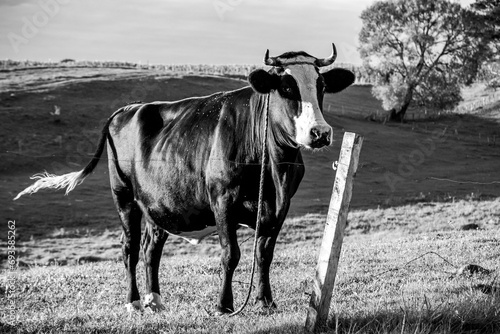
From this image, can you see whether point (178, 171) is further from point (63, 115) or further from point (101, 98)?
point (101, 98)

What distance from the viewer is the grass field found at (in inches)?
250

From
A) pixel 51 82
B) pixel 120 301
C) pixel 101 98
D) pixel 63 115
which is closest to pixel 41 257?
pixel 120 301

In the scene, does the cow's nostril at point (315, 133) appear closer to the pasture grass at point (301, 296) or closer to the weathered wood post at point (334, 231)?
the weathered wood post at point (334, 231)

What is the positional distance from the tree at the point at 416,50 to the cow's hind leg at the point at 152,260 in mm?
52255

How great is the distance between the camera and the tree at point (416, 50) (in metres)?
58.2

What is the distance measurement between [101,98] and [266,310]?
45840mm

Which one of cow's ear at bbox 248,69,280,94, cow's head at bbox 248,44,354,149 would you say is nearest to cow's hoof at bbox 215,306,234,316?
cow's head at bbox 248,44,354,149

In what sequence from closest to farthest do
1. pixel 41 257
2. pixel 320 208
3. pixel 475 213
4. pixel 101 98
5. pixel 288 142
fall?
pixel 288 142 → pixel 41 257 → pixel 475 213 → pixel 320 208 → pixel 101 98

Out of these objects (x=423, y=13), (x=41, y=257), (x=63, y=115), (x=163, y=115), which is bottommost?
(x=41, y=257)

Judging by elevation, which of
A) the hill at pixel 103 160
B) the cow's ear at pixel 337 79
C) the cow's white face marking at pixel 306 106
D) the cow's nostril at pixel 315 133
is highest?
the cow's ear at pixel 337 79

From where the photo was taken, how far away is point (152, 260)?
27.5 ft

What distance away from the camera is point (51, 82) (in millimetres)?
53938

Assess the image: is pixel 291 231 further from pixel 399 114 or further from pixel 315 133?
pixel 399 114

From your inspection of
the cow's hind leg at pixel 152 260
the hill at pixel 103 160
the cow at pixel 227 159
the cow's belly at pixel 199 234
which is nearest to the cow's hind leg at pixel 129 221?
the cow at pixel 227 159
